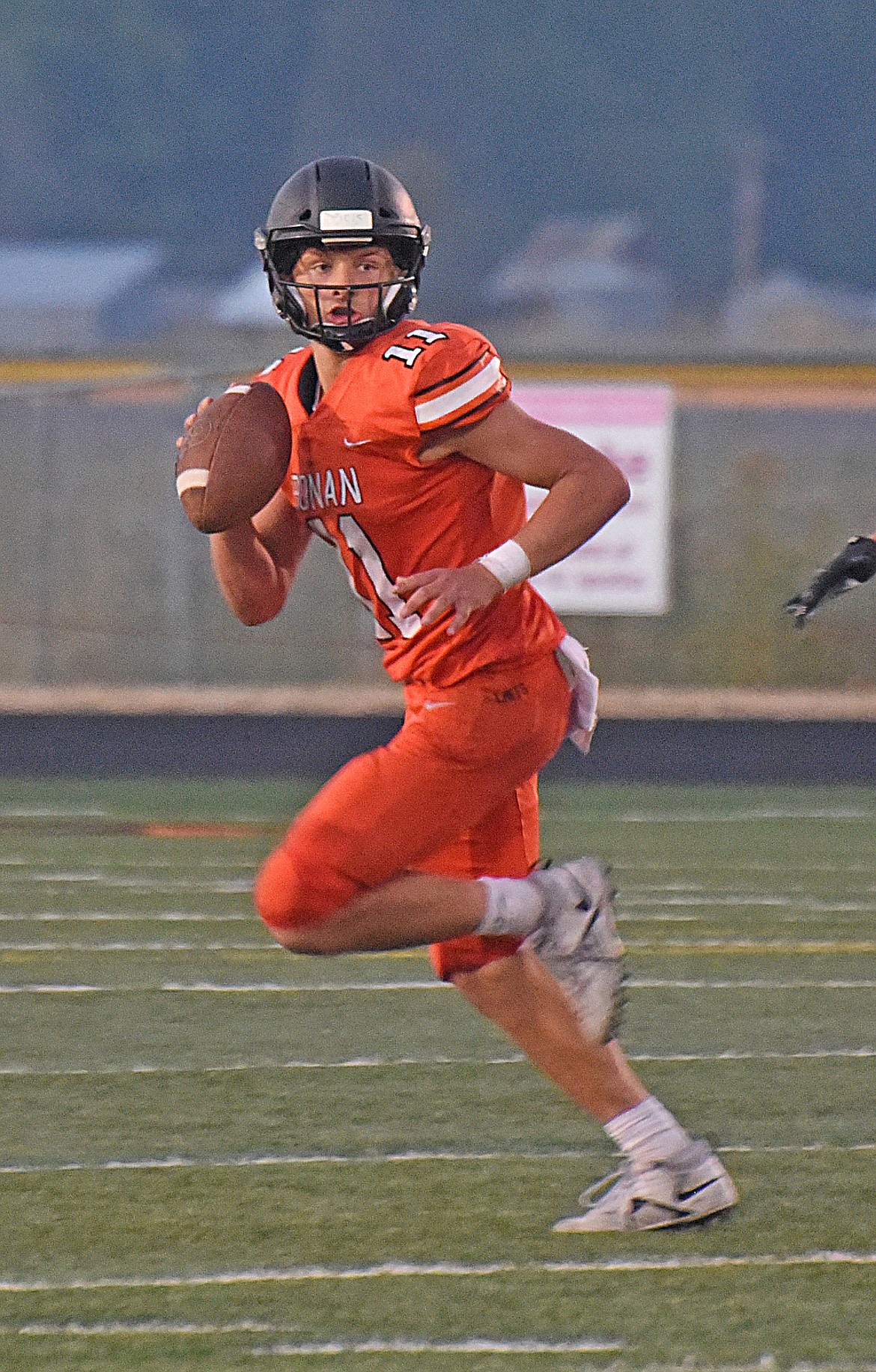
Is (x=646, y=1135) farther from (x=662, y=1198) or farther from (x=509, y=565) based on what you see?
(x=509, y=565)

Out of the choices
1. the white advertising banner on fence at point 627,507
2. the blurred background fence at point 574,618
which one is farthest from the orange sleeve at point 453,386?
the blurred background fence at point 574,618

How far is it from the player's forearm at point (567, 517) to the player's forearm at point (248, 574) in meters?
0.47

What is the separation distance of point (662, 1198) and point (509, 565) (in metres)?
1.06

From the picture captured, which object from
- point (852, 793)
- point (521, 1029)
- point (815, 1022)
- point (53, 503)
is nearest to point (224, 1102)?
point (521, 1029)

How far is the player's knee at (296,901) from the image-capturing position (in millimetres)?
4172

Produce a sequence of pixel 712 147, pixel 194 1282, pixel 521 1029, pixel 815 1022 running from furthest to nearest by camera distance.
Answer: pixel 712 147 < pixel 815 1022 < pixel 521 1029 < pixel 194 1282

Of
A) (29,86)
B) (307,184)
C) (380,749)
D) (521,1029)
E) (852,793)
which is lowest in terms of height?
(852,793)

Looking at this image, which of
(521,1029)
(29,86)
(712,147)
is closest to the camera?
(521,1029)

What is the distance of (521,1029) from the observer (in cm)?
430

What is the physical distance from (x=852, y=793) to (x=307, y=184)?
23.1 ft

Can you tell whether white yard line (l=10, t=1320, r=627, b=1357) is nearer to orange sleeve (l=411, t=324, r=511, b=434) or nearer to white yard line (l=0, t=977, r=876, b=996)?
orange sleeve (l=411, t=324, r=511, b=434)

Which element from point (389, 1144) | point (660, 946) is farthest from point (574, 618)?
point (389, 1144)

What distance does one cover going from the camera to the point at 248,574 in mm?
4473

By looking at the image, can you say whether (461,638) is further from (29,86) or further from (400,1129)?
(29,86)
